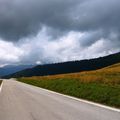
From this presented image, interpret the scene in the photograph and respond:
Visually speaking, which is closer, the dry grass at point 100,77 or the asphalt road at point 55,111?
the asphalt road at point 55,111

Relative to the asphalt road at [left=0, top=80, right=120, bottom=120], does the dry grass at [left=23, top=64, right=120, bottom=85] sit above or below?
above

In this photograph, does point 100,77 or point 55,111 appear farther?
point 100,77

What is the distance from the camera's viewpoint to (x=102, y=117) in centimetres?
1159

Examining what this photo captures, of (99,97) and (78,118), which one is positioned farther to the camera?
(99,97)

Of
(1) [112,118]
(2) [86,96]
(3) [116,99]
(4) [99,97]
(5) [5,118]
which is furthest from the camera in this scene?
(2) [86,96]

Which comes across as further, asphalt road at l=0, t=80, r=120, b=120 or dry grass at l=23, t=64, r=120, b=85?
dry grass at l=23, t=64, r=120, b=85

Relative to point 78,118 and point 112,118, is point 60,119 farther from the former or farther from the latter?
point 112,118

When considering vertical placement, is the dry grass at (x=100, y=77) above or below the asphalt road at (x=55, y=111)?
above

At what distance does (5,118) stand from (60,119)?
7.71 ft

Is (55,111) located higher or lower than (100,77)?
lower

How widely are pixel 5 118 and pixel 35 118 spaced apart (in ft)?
4.27

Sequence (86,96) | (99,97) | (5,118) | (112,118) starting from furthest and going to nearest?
(86,96) < (99,97) < (5,118) < (112,118)

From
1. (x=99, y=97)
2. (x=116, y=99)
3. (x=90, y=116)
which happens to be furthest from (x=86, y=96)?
(x=90, y=116)

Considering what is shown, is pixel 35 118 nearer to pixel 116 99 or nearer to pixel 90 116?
pixel 90 116
